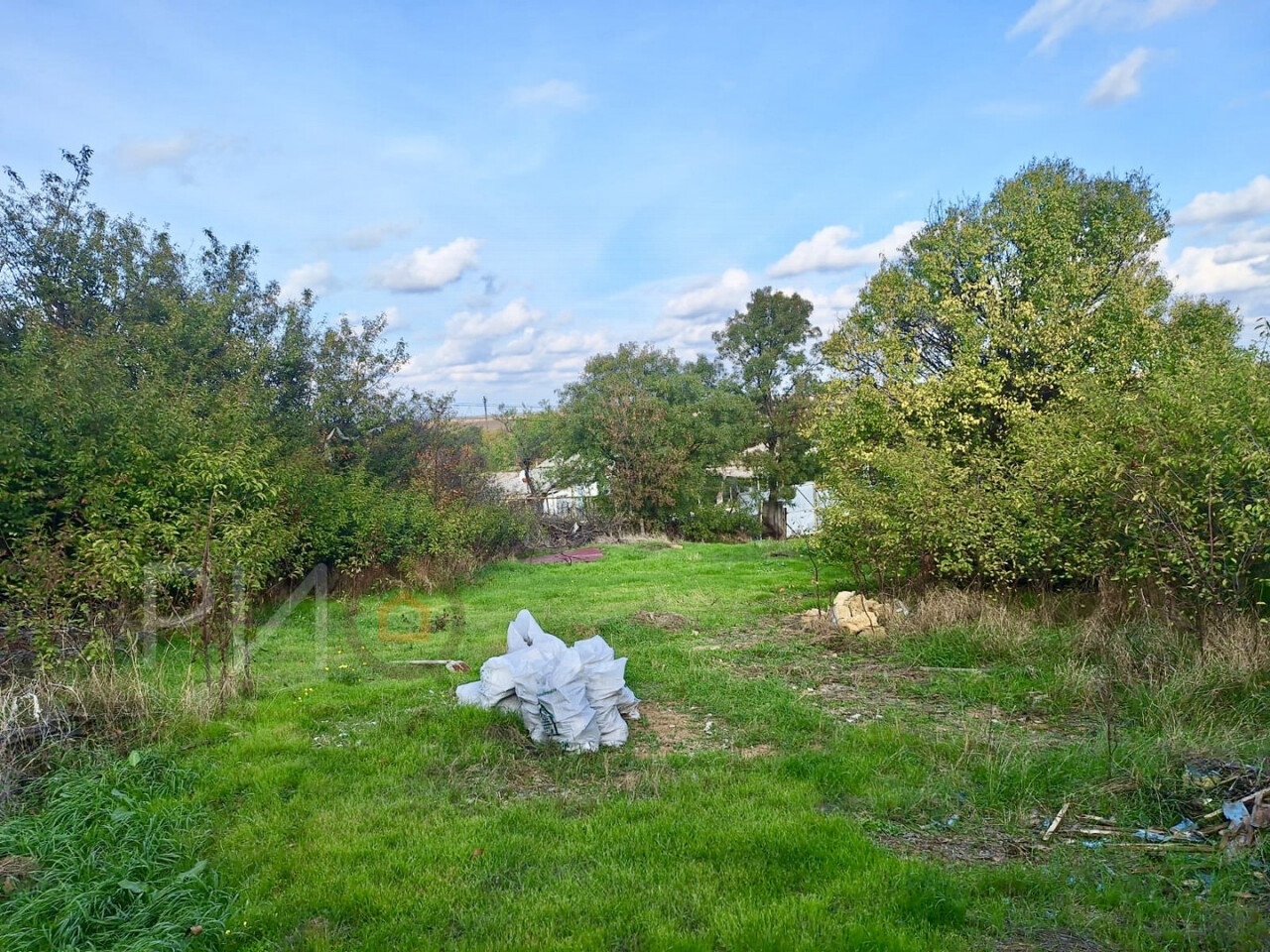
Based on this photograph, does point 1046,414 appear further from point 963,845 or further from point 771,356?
point 771,356

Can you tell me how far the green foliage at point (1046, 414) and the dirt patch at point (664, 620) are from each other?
96.2 inches

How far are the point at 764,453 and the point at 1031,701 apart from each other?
22571mm

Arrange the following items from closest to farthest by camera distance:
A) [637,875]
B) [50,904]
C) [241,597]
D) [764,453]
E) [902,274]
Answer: [50,904] → [637,875] → [241,597] → [902,274] → [764,453]

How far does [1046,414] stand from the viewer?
959 cm

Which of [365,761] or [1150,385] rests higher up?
[1150,385]

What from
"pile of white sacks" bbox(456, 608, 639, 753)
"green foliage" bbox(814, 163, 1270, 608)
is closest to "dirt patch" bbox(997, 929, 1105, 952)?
"pile of white sacks" bbox(456, 608, 639, 753)

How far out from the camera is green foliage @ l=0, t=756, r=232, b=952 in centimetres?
304

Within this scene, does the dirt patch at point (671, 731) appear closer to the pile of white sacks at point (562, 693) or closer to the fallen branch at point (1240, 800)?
the pile of white sacks at point (562, 693)

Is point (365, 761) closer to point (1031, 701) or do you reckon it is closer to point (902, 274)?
point (1031, 701)

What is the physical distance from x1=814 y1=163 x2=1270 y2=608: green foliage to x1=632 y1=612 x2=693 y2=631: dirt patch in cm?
244

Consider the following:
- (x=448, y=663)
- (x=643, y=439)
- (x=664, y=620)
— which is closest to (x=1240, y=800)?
(x=448, y=663)

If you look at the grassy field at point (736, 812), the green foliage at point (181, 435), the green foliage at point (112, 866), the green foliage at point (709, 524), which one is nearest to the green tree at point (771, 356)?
the green foliage at point (709, 524)

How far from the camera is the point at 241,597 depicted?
6.64 m

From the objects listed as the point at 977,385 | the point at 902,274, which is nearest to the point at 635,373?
the point at 902,274
